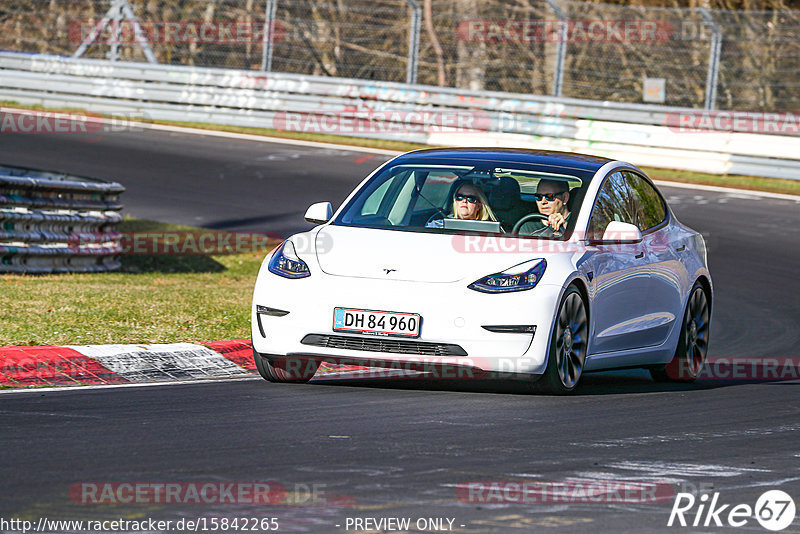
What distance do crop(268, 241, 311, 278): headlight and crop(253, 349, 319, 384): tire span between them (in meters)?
0.54

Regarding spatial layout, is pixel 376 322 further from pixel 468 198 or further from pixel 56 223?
pixel 56 223

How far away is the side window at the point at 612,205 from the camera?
9375 millimetres

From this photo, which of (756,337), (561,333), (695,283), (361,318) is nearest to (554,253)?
(561,333)

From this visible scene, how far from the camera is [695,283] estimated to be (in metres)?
10.5

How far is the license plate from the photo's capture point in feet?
27.1

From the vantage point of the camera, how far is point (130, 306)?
11.5 m

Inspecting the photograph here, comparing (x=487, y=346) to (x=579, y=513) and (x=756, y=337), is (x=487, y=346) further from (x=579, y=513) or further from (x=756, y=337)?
(x=756, y=337)

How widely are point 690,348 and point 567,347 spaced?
6.74 ft
